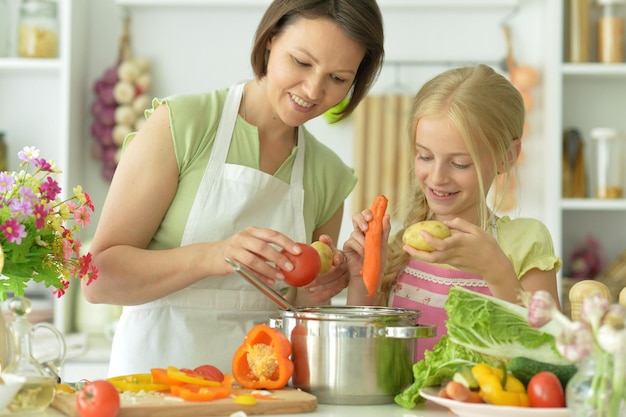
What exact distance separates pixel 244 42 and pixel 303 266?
6.87 feet

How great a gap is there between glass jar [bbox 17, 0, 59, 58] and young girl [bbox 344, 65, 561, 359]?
178 centimetres

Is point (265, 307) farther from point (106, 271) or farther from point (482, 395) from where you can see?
point (482, 395)

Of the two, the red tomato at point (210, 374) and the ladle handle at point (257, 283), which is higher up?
the ladle handle at point (257, 283)

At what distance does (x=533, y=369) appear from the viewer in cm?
130

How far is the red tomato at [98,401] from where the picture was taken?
3.94 ft

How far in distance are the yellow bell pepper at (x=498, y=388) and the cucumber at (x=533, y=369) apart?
18mm

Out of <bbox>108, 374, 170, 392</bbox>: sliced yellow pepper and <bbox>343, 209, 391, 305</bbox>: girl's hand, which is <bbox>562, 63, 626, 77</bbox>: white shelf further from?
<bbox>108, 374, 170, 392</bbox>: sliced yellow pepper

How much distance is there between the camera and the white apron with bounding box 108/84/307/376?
192cm

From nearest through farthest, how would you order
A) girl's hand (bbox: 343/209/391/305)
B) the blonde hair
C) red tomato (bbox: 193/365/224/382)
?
red tomato (bbox: 193/365/224/382) < girl's hand (bbox: 343/209/391/305) < the blonde hair

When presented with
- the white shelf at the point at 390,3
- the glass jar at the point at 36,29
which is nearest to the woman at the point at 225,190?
the white shelf at the point at 390,3

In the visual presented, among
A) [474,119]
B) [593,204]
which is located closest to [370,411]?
[474,119]

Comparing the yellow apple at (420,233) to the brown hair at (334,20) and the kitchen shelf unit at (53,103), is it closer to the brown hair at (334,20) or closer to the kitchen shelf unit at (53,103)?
the brown hair at (334,20)

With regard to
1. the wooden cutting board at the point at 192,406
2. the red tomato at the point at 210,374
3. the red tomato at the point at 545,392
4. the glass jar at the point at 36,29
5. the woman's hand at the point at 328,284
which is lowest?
the wooden cutting board at the point at 192,406

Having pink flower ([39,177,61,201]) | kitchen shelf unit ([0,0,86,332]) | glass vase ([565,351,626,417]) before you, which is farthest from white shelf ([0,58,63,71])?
glass vase ([565,351,626,417])
